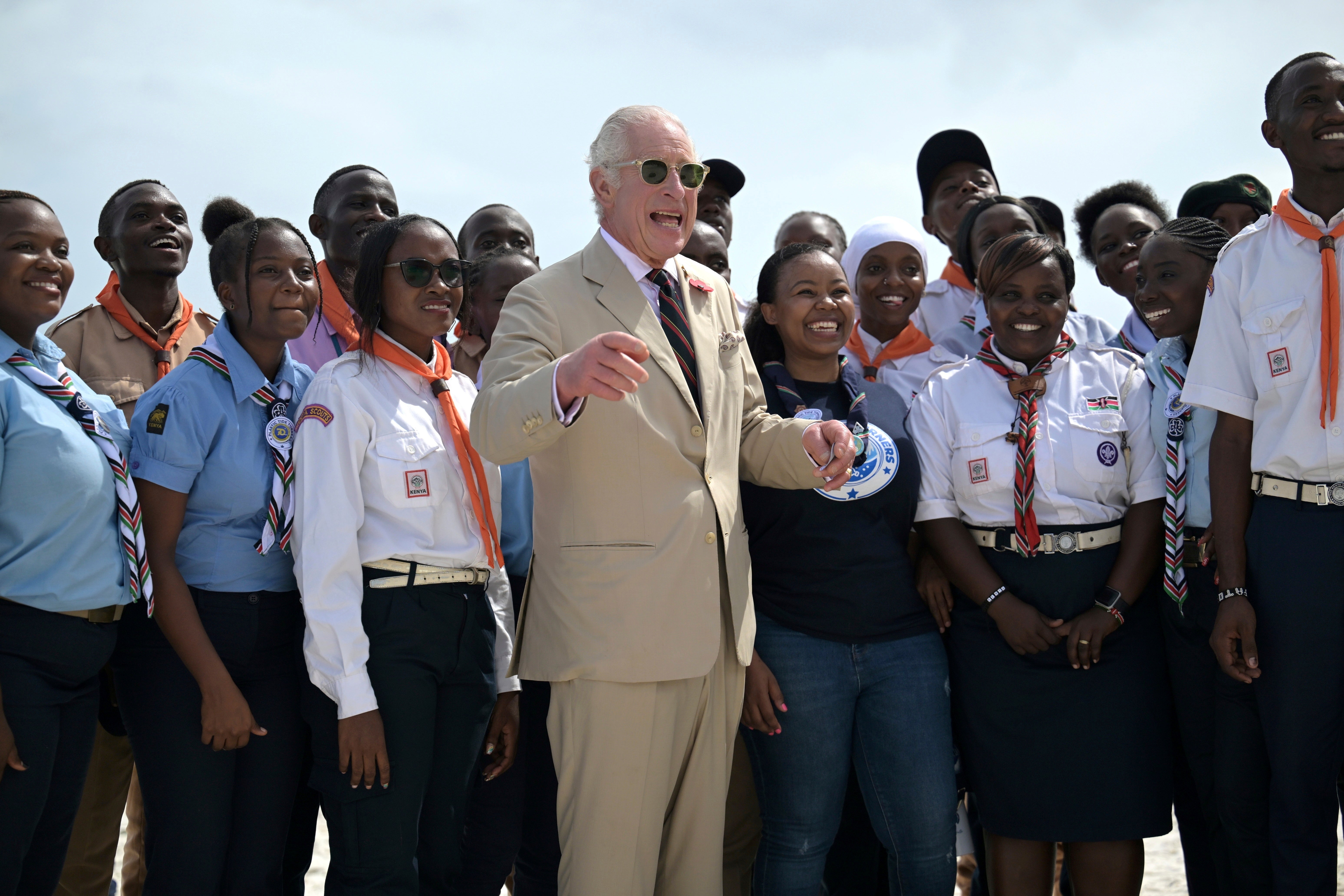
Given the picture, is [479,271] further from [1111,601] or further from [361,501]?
[1111,601]

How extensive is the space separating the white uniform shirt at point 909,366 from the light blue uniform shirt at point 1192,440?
0.91 metres

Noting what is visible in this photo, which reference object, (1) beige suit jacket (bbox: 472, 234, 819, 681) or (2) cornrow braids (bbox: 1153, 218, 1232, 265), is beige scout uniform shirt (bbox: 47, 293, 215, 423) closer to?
(1) beige suit jacket (bbox: 472, 234, 819, 681)

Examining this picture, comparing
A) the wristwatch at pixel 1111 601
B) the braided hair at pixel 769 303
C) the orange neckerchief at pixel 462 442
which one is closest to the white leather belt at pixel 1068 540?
the wristwatch at pixel 1111 601

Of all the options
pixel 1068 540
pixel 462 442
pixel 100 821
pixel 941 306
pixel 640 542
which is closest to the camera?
pixel 640 542

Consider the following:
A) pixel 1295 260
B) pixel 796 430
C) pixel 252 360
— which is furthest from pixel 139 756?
pixel 1295 260

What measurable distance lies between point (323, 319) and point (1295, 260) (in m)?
3.83

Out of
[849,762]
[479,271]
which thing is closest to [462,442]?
[479,271]

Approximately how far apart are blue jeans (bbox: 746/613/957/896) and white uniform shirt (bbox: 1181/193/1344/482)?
4.41ft

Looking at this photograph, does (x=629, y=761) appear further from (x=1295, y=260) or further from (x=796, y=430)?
(x=1295, y=260)

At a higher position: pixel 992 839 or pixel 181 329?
pixel 181 329

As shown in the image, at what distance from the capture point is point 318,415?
343 centimetres

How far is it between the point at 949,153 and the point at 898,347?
1932 millimetres

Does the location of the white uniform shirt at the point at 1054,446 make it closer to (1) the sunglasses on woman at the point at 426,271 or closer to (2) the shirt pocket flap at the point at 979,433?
(2) the shirt pocket flap at the point at 979,433

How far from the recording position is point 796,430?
3428 mm
